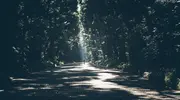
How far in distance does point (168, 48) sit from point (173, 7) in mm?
3808

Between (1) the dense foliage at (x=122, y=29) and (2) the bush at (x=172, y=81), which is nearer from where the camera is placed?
(2) the bush at (x=172, y=81)

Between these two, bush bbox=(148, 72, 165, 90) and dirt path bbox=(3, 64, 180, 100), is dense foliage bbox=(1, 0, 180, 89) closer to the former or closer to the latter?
bush bbox=(148, 72, 165, 90)

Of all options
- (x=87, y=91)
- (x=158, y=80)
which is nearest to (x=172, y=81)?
(x=158, y=80)

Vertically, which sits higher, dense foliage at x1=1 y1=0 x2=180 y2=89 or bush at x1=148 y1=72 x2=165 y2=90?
dense foliage at x1=1 y1=0 x2=180 y2=89

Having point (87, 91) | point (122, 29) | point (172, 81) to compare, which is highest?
point (122, 29)

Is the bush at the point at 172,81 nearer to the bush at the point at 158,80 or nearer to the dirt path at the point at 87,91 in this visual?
the bush at the point at 158,80

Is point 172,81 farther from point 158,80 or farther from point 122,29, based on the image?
point 122,29

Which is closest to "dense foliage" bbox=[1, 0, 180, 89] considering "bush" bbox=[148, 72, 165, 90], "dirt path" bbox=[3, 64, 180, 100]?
"bush" bbox=[148, 72, 165, 90]

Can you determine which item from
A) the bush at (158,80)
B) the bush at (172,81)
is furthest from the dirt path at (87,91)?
the bush at (172,81)

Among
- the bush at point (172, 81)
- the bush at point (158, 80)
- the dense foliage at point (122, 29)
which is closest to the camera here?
the bush at point (172, 81)

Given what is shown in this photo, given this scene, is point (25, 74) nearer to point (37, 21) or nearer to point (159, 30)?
point (37, 21)

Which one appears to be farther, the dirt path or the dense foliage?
the dense foliage

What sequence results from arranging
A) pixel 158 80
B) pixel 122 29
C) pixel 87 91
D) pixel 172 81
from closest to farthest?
pixel 87 91 < pixel 172 81 < pixel 158 80 < pixel 122 29

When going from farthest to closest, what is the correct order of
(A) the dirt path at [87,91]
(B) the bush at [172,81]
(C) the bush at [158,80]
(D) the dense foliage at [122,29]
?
(C) the bush at [158,80], (D) the dense foliage at [122,29], (B) the bush at [172,81], (A) the dirt path at [87,91]
